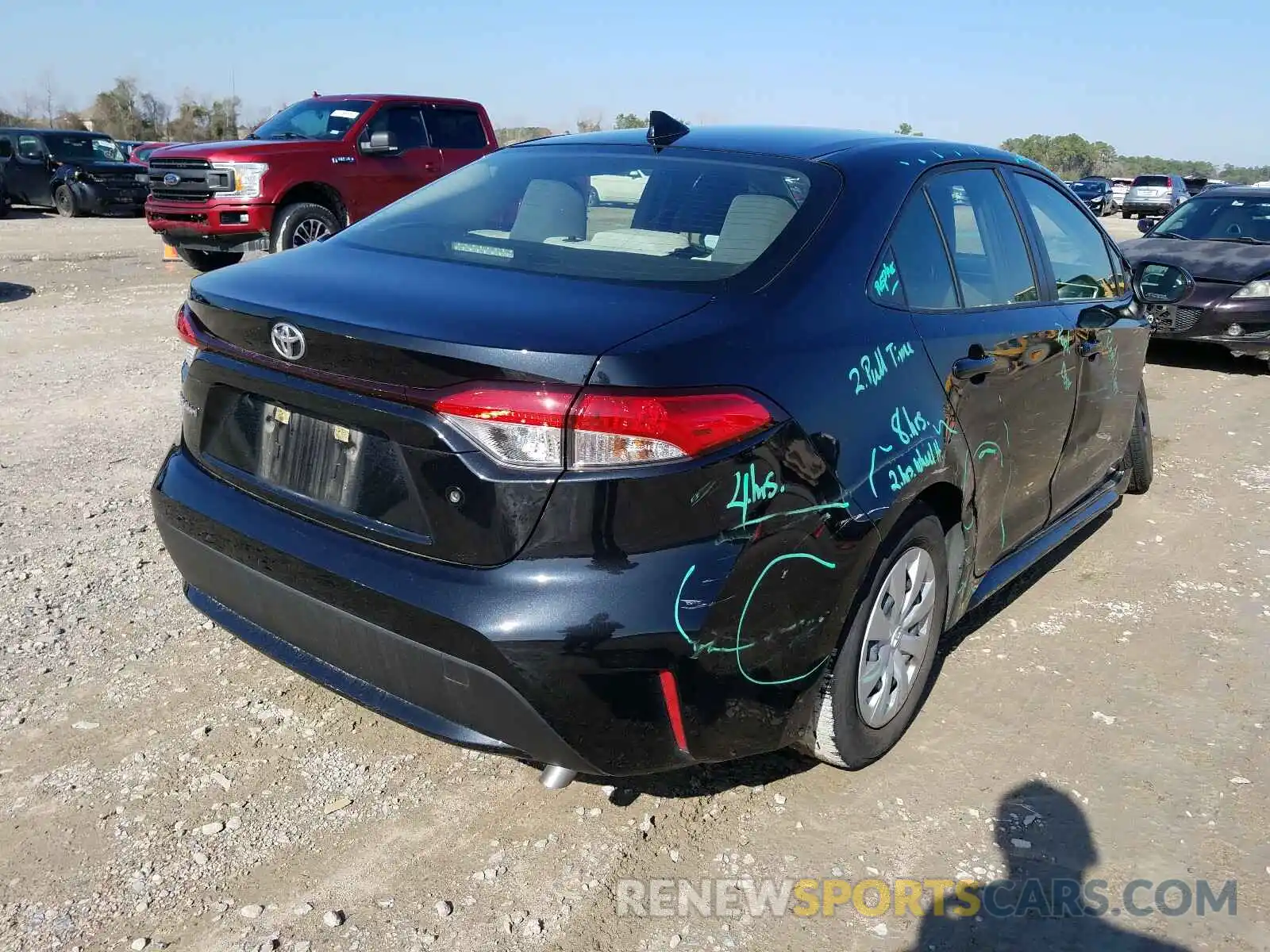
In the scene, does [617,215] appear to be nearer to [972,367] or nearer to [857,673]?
[972,367]

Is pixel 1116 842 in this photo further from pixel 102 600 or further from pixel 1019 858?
pixel 102 600

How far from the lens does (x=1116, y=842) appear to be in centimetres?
277

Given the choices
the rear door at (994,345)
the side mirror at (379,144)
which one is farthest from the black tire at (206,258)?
the rear door at (994,345)

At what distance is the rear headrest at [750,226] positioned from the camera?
8.77 feet

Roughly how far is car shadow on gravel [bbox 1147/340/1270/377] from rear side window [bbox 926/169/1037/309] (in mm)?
6447

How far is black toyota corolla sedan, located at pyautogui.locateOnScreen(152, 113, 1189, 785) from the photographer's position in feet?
7.07

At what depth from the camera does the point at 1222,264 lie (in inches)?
358

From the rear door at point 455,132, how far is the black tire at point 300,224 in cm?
164

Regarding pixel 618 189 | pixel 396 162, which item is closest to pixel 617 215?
pixel 618 189

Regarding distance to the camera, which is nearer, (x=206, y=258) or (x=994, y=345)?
(x=994, y=345)

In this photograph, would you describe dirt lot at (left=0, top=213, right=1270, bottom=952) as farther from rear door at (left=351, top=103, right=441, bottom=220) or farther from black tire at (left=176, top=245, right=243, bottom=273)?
black tire at (left=176, top=245, right=243, bottom=273)

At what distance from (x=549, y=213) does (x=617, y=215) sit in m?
0.21

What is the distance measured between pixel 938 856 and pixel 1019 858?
211mm

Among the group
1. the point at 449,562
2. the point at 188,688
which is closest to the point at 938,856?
the point at 449,562
